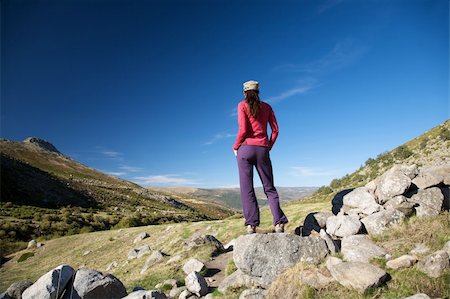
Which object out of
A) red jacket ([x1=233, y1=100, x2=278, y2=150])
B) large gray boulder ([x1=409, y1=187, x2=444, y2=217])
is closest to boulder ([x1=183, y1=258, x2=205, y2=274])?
red jacket ([x1=233, y1=100, x2=278, y2=150])

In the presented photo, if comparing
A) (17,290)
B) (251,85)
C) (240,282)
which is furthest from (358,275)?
(17,290)

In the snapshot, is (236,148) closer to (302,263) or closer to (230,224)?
(302,263)

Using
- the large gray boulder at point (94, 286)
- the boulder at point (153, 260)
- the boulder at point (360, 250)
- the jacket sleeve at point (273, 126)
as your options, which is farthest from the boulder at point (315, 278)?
the boulder at point (153, 260)

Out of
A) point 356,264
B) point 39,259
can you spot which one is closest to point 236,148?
point 356,264

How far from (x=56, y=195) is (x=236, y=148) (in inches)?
4139

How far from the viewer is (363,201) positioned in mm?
11109

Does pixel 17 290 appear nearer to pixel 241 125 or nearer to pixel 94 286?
pixel 94 286

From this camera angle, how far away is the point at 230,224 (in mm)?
22156

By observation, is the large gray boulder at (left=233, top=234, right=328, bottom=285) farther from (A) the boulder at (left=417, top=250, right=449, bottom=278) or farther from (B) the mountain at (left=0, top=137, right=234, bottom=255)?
(B) the mountain at (left=0, top=137, right=234, bottom=255)

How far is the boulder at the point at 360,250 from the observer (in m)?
8.07

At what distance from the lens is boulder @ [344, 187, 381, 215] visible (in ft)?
34.9

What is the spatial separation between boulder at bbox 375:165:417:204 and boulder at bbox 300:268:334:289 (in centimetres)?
457

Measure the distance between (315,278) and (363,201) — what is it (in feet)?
16.0

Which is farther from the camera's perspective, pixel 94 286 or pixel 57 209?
pixel 57 209
